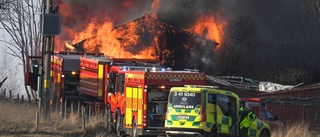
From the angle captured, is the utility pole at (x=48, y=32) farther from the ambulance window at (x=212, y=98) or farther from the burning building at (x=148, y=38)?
the burning building at (x=148, y=38)

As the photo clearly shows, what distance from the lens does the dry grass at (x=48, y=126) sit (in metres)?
24.2

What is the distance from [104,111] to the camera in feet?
103

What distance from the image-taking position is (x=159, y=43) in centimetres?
4847

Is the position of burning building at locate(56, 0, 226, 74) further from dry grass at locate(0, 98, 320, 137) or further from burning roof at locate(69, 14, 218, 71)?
dry grass at locate(0, 98, 320, 137)

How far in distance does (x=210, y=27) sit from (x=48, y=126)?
2528cm

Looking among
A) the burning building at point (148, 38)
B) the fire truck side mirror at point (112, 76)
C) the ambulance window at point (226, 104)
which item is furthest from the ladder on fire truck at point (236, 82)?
the ambulance window at point (226, 104)

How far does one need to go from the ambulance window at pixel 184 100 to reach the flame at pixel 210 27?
1038 inches

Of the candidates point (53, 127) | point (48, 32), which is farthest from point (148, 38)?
point (53, 127)

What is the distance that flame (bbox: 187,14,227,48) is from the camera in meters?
49.7

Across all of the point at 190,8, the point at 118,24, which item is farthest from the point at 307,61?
the point at 118,24

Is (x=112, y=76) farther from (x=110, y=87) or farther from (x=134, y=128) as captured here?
(x=134, y=128)

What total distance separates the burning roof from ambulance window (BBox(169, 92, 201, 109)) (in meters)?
23.8

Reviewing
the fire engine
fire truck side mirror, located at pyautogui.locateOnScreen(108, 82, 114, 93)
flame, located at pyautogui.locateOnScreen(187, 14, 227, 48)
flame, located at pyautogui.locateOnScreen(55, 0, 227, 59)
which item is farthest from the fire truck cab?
flame, located at pyautogui.locateOnScreen(187, 14, 227, 48)

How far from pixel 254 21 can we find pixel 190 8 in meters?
5.66
